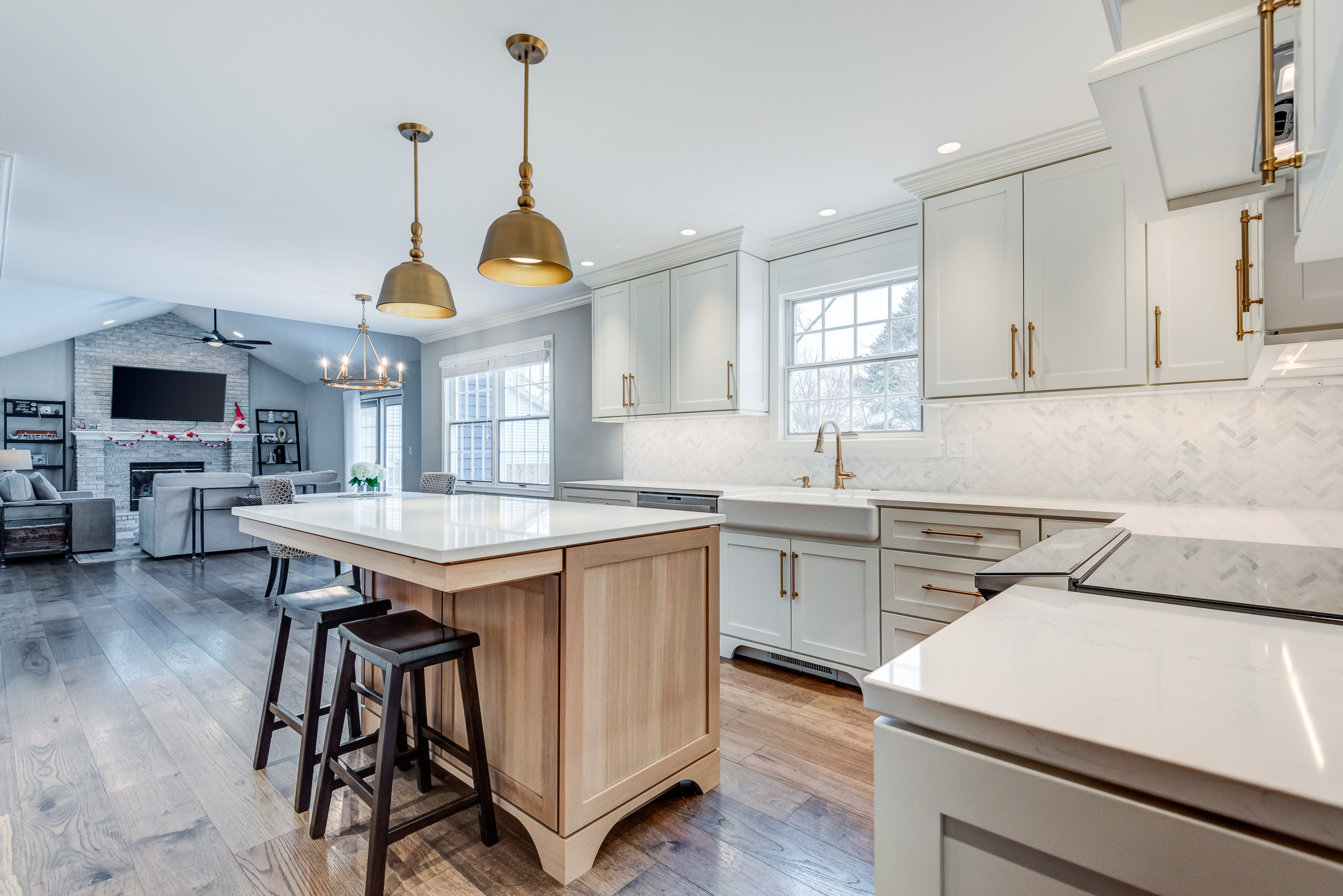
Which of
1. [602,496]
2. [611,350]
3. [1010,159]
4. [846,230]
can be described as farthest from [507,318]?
[1010,159]

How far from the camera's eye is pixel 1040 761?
0.57 meters

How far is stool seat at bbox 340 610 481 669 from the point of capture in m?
1.62

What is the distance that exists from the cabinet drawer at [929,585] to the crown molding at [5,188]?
14.5ft

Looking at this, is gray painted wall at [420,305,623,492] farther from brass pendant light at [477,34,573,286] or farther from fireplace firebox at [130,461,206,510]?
fireplace firebox at [130,461,206,510]

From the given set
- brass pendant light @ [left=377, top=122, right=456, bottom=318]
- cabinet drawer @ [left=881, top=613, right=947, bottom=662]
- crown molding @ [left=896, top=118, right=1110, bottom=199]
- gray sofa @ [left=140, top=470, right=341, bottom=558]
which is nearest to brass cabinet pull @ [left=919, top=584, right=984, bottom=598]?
cabinet drawer @ [left=881, top=613, right=947, bottom=662]

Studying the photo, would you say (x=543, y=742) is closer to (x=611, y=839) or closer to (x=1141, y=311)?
(x=611, y=839)

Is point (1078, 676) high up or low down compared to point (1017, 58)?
down

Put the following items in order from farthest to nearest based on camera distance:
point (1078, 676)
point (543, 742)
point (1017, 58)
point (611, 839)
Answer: point (1017, 58) < point (611, 839) < point (543, 742) < point (1078, 676)

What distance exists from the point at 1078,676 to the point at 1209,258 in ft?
8.10

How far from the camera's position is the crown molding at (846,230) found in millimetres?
3352

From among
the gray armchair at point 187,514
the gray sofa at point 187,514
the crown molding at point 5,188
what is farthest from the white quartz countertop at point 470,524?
the gray armchair at point 187,514

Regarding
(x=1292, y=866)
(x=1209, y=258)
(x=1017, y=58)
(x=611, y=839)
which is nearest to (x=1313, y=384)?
(x=1209, y=258)

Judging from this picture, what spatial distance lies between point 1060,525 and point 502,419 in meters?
4.94

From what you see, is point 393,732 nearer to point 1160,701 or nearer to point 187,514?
point 1160,701
